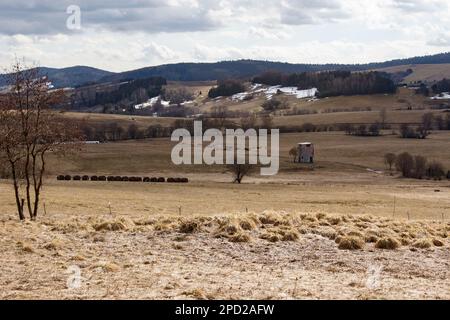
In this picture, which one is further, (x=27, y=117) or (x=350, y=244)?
(x=27, y=117)

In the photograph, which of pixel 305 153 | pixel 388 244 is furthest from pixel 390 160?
pixel 388 244

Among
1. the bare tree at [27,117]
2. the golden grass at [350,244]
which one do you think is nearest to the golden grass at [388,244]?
the golden grass at [350,244]

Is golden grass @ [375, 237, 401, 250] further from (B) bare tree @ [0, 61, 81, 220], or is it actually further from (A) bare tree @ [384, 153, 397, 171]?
(A) bare tree @ [384, 153, 397, 171]

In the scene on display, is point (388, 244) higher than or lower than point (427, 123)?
higher

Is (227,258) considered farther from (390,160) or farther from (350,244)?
(390,160)

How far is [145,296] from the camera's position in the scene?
41.7ft

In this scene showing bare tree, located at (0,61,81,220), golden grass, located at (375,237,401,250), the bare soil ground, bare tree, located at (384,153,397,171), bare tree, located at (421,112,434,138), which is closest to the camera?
the bare soil ground

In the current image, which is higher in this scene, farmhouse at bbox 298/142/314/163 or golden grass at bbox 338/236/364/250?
golden grass at bbox 338/236/364/250

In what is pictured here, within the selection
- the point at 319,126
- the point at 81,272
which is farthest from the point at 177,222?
the point at 319,126

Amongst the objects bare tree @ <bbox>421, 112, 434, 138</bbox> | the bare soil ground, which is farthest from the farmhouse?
the bare soil ground

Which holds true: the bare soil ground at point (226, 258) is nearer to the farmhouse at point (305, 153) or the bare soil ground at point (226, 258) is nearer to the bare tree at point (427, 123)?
the farmhouse at point (305, 153)
